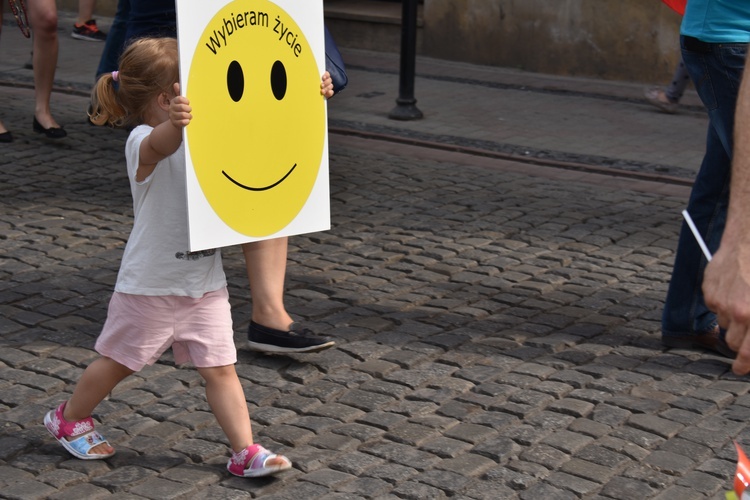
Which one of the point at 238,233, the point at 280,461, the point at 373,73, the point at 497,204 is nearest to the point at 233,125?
the point at 238,233

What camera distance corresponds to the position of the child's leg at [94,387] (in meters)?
3.52

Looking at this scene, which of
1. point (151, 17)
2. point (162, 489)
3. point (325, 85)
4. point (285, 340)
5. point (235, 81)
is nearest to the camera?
point (162, 489)

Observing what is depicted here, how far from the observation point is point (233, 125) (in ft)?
11.5

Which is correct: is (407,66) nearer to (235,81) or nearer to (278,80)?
(278,80)

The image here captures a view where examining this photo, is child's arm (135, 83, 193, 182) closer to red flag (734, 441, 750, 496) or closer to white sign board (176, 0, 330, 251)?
white sign board (176, 0, 330, 251)

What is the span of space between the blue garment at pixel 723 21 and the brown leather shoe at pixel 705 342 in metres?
1.06

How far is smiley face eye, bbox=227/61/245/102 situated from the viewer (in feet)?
11.4

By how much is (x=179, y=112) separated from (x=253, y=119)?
0.32m

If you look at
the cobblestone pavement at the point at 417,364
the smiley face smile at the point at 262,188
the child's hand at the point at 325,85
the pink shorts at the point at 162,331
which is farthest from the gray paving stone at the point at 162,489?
the child's hand at the point at 325,85

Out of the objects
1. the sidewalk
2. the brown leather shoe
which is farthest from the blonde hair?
the sidewalk

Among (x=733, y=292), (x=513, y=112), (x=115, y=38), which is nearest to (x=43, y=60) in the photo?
(x=115, y=38)

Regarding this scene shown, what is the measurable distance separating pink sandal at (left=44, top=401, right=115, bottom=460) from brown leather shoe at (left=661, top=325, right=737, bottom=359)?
2.15m

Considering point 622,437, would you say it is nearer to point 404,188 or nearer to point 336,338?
point 336,338

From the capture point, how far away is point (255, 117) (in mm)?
3566
